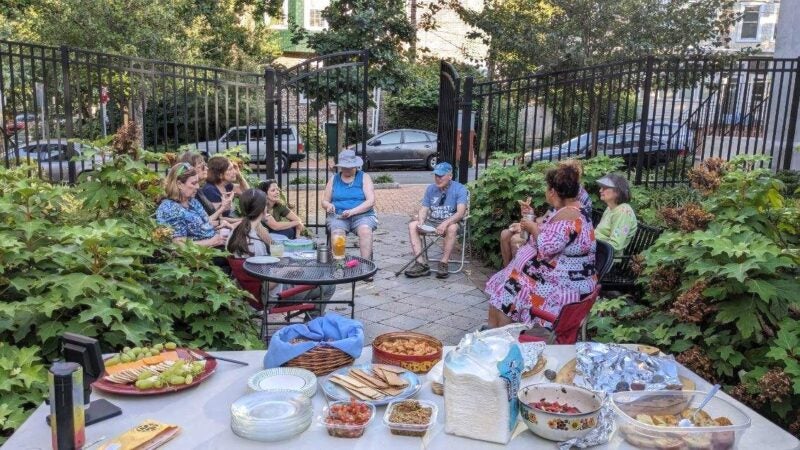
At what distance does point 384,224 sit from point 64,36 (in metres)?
9.30

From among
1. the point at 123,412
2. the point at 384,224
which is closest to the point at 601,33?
the point at 384,224

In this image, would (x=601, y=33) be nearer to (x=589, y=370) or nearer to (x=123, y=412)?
(x=589, y=370)

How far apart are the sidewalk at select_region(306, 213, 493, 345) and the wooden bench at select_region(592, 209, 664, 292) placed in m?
1.14

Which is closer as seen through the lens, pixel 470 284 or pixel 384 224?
pixel 470 284

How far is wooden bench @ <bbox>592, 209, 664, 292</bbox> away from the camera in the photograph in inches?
204

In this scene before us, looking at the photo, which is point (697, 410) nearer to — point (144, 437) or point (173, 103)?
point (144, 437)

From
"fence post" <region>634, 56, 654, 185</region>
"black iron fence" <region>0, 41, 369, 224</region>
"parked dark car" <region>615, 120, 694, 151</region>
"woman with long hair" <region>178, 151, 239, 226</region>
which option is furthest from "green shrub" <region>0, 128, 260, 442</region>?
"fence post" <region>634, 56, 654, 185</region>

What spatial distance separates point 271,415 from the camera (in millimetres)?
2037

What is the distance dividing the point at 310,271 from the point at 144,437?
257cm

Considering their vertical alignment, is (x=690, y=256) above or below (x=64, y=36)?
below

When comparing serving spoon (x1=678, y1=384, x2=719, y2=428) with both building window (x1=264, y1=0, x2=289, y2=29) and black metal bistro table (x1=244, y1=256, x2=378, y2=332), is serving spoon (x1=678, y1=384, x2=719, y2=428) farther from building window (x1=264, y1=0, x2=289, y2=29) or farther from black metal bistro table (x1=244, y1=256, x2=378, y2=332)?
building window (x1=264, y1=0, x2=289, y2=29)

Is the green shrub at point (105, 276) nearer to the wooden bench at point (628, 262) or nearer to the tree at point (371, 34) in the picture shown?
the wooden bench at point (628, 262)

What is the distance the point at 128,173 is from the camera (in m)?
3.83

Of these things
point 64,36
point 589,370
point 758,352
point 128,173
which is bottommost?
point 758,352
